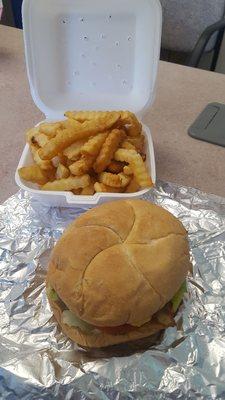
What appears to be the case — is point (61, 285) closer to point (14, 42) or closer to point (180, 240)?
point (180, 240)

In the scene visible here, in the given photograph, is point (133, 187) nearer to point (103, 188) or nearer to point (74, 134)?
point (103, 188)

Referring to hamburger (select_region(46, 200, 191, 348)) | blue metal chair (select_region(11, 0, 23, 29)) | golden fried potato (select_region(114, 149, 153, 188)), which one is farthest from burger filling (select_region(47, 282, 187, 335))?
blue metal chair (select_region(11, 0, 23, 29))

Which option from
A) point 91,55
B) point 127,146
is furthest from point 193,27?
point 127,146

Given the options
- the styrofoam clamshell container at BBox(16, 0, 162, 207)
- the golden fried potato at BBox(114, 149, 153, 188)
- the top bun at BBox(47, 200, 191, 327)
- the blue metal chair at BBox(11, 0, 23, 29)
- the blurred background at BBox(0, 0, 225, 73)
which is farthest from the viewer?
the blue metal chair at BBox(11, 0, 23, 29)

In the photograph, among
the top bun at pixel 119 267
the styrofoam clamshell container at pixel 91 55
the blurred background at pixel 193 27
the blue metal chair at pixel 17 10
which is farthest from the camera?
the blue metal chair at pixel 17 10

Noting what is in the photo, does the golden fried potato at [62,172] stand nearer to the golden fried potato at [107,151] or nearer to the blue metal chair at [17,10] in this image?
the golden fried potato at [107,151]

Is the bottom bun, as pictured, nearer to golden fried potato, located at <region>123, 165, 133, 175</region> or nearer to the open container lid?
golden fried potato, located at <region>123, 165, 133, 175</region>

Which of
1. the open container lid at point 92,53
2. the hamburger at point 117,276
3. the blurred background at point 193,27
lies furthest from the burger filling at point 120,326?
the blurred background at point 193,27

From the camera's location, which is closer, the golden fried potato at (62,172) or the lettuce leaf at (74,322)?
the lettuce leaf at (74,322)
